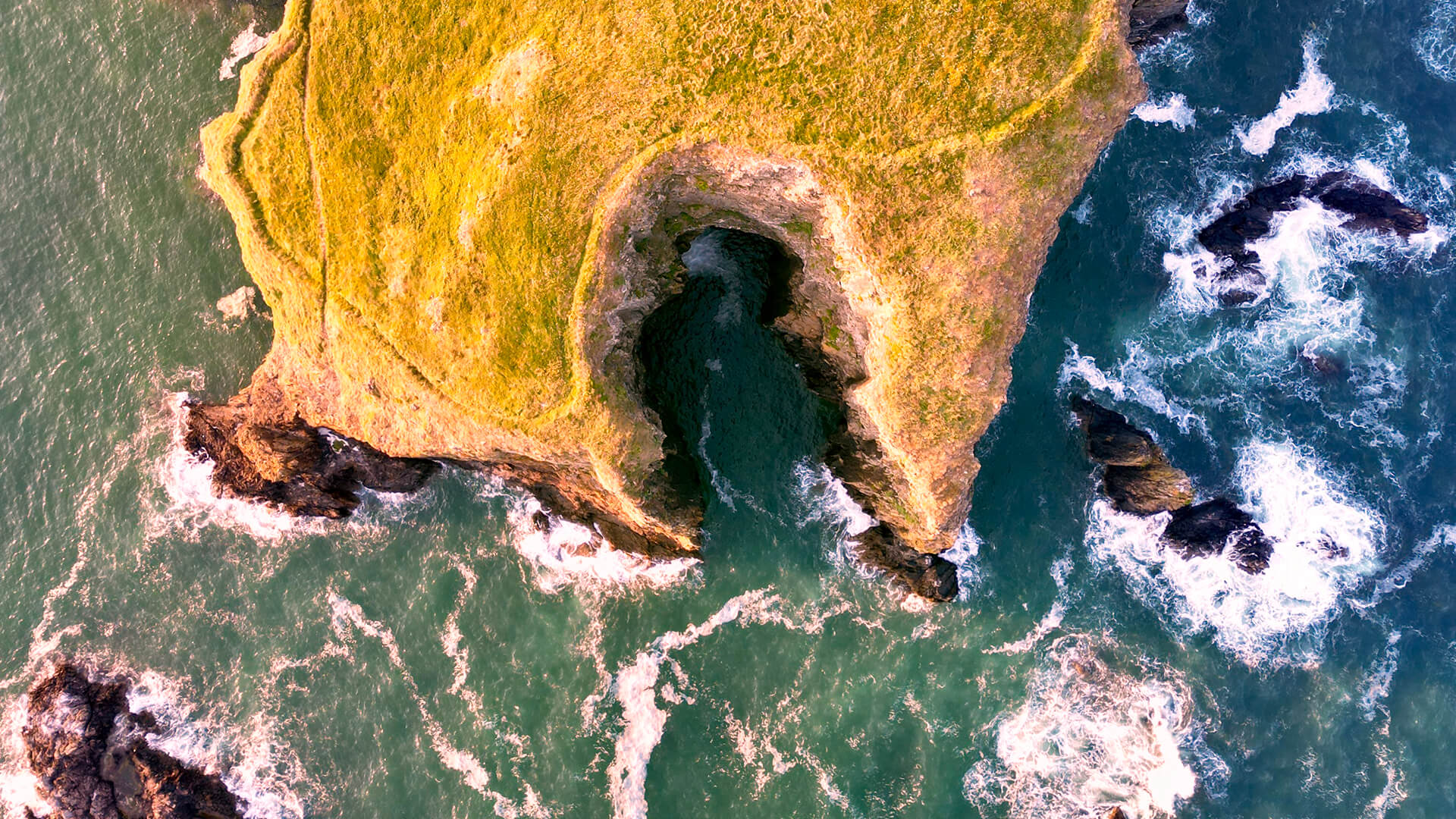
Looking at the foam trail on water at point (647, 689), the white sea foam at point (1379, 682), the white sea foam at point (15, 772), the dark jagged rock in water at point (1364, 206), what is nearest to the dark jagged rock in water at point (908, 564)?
the foam trail on water at point (647, 689)

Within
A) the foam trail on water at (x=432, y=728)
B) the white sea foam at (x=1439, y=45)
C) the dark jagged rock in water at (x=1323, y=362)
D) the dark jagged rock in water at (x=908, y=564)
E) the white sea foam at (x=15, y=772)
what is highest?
the white sea foam at (x=1439, y=45)

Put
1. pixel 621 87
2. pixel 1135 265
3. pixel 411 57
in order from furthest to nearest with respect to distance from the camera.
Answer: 1. pixel 1135 265
2. pixel 411 57
3. pixel 621 87

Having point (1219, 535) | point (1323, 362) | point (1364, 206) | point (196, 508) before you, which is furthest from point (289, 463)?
point (1364, 206)

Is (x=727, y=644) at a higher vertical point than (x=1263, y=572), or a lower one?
lower

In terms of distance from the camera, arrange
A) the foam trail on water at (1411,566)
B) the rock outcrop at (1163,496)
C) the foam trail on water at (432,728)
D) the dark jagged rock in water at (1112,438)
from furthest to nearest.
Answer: the foam trail on water at (432,728), the foam trail on water at (1411,566), the rock outcrop at (1163,496), the dark jagged rock in water at (1112,438)

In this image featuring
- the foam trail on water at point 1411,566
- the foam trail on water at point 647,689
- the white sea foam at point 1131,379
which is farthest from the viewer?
the foam trail on water at point 1411,566

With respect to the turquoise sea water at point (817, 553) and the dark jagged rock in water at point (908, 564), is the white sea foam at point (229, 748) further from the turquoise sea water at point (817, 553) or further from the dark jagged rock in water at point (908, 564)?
the dark jagged rock in water at point (908, 564)

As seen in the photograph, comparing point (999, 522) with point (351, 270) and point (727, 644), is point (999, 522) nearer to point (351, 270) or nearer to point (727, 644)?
point (727, 644)

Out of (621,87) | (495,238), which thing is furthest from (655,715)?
(621,87)
